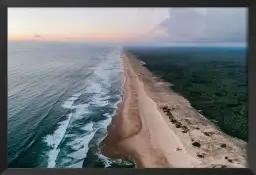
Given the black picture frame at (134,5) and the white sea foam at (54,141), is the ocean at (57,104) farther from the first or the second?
the black picture frame at (134,5)

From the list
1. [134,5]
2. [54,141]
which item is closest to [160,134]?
[54,141]

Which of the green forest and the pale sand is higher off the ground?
the green forest

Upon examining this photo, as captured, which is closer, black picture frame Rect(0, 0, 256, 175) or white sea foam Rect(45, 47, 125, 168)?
black picture frame Rect(0, 0, 256, 175)

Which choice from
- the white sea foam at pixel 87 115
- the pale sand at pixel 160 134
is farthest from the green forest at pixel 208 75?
the white sea foam at pixel 87 115

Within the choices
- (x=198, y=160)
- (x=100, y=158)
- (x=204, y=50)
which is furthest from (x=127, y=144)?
(x=204, y=50)

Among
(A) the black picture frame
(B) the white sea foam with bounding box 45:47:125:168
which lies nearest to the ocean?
(B) the white sea foam with bounding box 45:47:125:168

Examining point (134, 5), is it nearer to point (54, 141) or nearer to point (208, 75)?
point (208, 75)

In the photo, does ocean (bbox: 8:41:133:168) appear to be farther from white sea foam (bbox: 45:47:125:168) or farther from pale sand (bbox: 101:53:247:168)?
pale sand (bbox: 101:53:247:168)

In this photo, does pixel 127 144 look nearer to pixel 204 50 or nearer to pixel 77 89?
pixel 77 89
